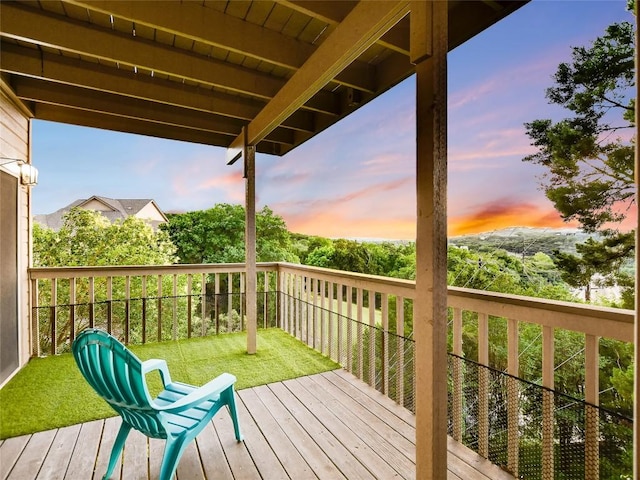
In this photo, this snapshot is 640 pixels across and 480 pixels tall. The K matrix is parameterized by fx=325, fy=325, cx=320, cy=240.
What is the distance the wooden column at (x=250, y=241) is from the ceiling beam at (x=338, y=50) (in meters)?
0.64

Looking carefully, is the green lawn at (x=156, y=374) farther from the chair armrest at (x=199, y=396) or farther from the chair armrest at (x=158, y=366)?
the chair armrest at (x=199, y=396)

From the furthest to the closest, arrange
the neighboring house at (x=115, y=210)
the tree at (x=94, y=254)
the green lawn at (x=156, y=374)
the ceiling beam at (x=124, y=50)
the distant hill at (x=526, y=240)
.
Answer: the neighboring house at (x=115, y=210), the tree at (x=94, y=254), the distant hill at (x=526, y=240), the green lawn at (x=156, y=374), the ceiling beam at (x=124, y=50)

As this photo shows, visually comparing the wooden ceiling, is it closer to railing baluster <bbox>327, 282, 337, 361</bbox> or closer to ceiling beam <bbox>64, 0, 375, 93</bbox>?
ceiling beam <bbox>64, 0, 375, 93</bbox>

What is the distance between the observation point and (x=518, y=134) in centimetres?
571

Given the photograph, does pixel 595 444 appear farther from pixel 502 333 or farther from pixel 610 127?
pixel 502 333

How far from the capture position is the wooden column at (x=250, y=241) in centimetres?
356

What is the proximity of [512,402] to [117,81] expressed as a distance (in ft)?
12.1

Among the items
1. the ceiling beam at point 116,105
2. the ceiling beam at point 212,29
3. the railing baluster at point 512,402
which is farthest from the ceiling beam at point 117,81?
the railing baluster at point 512,402

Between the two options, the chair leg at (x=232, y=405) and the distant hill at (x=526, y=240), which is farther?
the distant hill at (x=526, y=240)

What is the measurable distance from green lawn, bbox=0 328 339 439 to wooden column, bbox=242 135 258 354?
26 cm

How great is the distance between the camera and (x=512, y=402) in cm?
168

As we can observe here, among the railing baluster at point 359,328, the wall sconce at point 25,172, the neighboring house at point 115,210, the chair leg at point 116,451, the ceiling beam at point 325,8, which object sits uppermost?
the ceiling beam at point 325,8

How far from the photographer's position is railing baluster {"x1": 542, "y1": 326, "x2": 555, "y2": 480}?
5.04 feet

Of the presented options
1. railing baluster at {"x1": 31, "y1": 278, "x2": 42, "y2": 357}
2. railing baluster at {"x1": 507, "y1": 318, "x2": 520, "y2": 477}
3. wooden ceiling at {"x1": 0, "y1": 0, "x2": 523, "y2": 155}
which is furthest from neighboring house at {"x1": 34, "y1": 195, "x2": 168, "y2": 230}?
railing baluster at {"x1": 507, "y1": 318, "x2": 520, "y2": 477}
